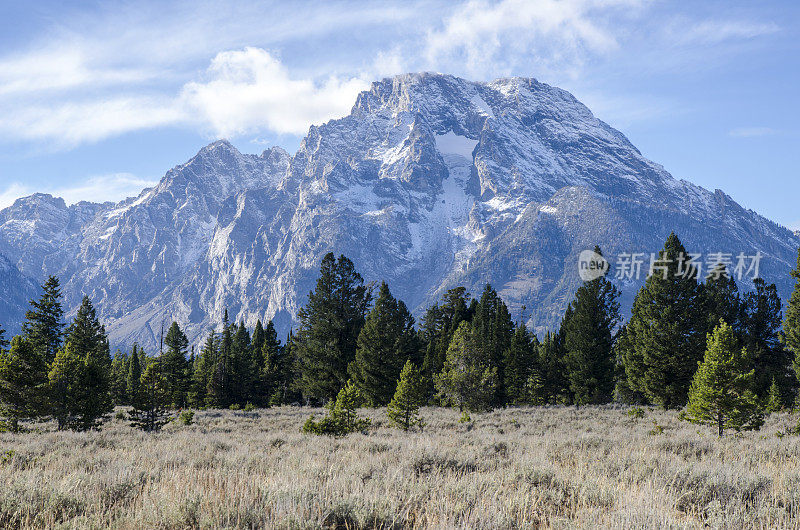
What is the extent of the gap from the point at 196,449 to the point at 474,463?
745 centimetres

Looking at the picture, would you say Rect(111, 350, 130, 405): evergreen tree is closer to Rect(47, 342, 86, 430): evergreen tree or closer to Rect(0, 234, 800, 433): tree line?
Rect(0, 234, 800, 433): tree line

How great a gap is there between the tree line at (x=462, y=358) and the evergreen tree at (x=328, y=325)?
0.31 feet

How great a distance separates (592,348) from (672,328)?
10260 millimetres

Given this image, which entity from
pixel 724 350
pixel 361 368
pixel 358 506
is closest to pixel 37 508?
pixel 358 506

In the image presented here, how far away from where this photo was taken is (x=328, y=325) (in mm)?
37250

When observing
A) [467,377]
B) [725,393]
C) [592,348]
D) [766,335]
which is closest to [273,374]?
[467,377]

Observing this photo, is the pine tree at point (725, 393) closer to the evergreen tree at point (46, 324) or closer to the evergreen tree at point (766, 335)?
the evergreen tree at point (766, 335)

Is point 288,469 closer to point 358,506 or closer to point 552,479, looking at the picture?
point 358,506

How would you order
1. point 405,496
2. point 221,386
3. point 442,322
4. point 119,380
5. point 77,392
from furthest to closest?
point 119,380 < point 442,322 < point 221,386 < point 77,392 < point 405,496

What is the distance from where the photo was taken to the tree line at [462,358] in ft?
69.2

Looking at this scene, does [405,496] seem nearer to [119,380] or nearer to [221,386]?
[221,386]

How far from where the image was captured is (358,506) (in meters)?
Result: 4.98

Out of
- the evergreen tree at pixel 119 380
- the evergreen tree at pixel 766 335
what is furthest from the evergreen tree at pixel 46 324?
the evergreen tree at pixel 766 335

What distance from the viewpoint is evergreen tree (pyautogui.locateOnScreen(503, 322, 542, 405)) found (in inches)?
1737
